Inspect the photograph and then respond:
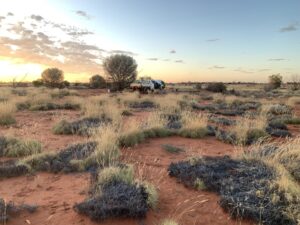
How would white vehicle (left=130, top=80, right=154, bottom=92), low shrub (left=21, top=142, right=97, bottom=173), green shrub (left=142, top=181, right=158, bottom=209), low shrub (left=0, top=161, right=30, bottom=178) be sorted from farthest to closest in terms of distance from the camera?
white vehicle (left=130, top=80, right=154, bottom=92) → low shrub (left=21, top=142, right=97, bottom=173) → low shrub (left=0, top=161, right=30, bottom=178) → green shrub (left=142, top=181, right=158, bottom=209)

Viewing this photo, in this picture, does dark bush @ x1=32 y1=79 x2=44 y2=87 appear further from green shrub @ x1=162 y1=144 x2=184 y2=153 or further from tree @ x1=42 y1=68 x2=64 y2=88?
green shrub @ x1=162 y1=144 x2=184 y2=153

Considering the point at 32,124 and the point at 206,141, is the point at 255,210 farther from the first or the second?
the point at 32,124

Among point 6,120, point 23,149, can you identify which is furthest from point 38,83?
point 23,149

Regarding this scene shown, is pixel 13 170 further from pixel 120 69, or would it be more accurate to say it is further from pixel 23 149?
pixel 120 69

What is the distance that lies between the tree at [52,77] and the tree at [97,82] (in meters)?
5.06

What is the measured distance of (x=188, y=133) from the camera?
32.9 feet

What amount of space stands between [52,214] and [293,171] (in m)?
4.17

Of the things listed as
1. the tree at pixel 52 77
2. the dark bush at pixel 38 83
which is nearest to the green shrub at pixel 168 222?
the tree at pixel 52 77

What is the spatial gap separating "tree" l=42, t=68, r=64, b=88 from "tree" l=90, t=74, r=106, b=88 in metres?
5.06

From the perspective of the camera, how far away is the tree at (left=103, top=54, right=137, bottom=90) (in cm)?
4509

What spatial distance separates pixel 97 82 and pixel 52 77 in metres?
7.18

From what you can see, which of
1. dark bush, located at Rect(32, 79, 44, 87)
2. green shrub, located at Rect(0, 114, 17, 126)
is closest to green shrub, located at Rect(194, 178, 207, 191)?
green shrub, located at Rect(0, 114, 17, 126)

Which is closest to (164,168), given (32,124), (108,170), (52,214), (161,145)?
(108,170)

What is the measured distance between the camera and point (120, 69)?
148 feet
